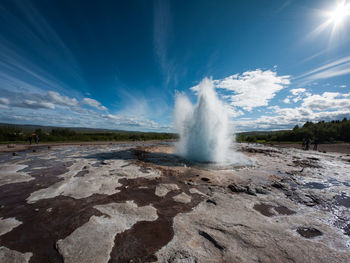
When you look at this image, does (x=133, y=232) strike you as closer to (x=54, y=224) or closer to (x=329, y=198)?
(x=54, y=224)

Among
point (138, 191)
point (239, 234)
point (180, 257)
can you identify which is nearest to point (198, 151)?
point (138, 191)

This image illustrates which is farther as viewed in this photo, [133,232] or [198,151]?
[198,151]

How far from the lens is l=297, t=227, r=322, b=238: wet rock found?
340 cm

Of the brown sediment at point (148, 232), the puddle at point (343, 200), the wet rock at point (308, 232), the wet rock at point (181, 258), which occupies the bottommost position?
the puddle at point (343, 200)

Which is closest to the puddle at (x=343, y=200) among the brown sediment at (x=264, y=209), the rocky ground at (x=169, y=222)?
the rocky ground at (x=169, y=222)

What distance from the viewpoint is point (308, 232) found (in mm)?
3521

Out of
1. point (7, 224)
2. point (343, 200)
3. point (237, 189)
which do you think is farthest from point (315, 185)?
point (7, 224)

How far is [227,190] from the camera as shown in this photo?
6094 mm

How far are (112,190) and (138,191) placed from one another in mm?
1113

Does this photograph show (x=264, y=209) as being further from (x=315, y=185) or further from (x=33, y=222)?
(x=33, y=222)

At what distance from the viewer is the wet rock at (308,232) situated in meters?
3.40

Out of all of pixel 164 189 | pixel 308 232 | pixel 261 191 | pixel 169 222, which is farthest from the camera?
pixel 164 189

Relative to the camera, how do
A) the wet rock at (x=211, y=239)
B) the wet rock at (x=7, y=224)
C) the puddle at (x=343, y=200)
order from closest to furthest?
the wet rock at (x=211, y=239) → the wet rock at (x=7, y=224) → the puddle at (x=343, y=200)

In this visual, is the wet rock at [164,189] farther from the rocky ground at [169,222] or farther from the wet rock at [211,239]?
the wet rock at [211,239]
